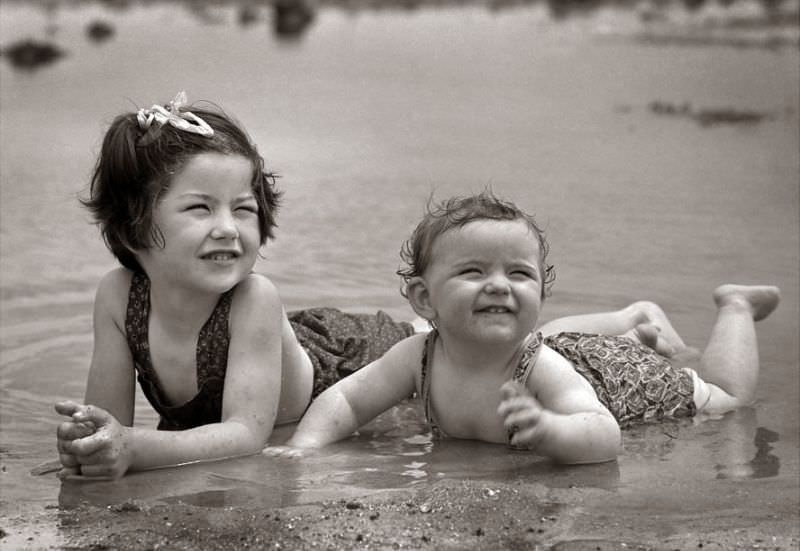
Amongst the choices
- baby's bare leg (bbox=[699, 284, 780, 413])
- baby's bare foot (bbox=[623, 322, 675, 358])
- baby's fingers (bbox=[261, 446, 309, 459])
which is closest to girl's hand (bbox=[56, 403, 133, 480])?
baby's fingers (bbox=[261, 446, 309, 459])

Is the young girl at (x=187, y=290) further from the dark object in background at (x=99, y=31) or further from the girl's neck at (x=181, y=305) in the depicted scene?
the dark object in background at (x=99, y=31)

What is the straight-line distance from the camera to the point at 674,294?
605cm

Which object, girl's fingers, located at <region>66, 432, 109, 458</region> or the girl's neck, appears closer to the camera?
girl's fingers, located at <region>66, 432, 109, 458</region>

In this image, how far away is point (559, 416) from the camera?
12.6 feet

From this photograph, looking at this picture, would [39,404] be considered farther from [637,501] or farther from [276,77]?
[276,77]

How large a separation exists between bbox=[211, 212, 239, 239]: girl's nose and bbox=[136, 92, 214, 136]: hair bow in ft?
0.83

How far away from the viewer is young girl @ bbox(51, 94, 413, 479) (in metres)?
3.95

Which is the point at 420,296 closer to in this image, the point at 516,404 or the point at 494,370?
the point at 494,370

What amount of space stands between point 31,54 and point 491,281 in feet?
35.7

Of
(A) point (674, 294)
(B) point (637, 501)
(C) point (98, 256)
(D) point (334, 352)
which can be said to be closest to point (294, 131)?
(C) point (98, 256)

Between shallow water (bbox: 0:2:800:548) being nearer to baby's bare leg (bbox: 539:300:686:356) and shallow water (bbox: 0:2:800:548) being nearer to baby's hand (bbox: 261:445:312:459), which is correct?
A: baby's hand (bbox: 261:445:312:459)

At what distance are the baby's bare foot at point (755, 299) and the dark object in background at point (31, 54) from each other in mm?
9656

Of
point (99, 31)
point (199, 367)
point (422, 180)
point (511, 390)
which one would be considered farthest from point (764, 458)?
point (99, 31)

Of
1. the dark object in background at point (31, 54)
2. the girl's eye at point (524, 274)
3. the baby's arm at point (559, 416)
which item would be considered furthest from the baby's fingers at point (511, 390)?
the dark object in background at point (31, 54)
